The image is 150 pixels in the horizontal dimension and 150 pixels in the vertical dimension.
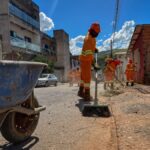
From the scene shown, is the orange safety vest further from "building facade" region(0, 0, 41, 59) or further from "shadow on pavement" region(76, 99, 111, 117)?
"building facade" region(0, 0, 41, 59)

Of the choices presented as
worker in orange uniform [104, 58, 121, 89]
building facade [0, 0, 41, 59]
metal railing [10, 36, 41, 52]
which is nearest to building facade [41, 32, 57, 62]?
building facade [0, 0, 41, 59]

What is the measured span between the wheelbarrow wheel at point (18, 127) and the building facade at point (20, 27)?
25447 mm

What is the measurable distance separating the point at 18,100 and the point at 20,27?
130ft

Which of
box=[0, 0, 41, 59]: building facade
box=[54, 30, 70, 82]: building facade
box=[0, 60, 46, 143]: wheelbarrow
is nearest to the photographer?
box=[0, 60, 46, 143]: wheelbarrow

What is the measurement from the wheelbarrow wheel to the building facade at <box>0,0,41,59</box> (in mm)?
25447

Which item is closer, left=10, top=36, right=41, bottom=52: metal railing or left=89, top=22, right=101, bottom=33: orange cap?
left=89, top=22, right=101, bottom=33: orange cap

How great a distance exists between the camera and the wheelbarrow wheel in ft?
16.2

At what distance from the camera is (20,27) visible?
43.3m

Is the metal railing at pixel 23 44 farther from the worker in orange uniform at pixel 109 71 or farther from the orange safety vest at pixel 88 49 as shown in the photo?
the orange safety vest at pixel 88 49

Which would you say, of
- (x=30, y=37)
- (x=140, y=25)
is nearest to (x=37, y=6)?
(x=30, y=37)

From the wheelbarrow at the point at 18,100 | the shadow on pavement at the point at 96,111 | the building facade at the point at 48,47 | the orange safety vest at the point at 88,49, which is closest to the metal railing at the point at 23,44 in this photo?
the building facade at the point at 48,47

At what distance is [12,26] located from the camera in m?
40.3

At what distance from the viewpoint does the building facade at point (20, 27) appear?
37628 millimetres

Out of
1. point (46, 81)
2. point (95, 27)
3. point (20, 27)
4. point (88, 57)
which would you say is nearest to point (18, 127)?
point (88, 57)
